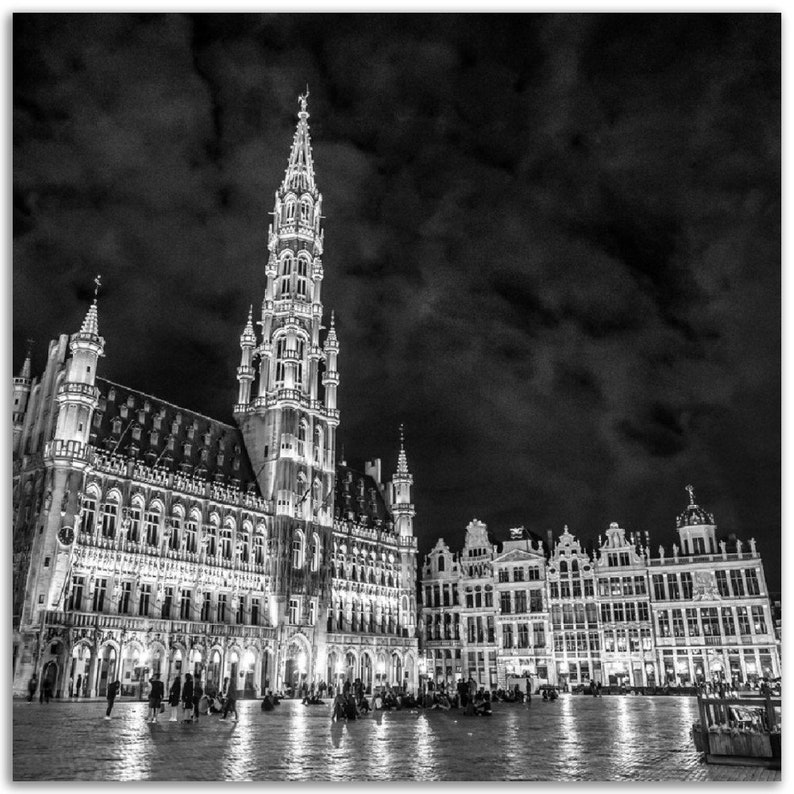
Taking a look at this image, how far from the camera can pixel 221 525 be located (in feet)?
192

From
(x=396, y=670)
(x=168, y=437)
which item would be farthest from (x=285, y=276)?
(x=396, y=670)

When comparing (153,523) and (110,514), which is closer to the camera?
(110,514)

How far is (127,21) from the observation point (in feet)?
55.4

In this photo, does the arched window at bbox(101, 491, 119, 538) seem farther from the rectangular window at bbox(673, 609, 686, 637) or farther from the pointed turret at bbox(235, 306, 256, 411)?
the rectangular window at bbox(673, 609, 686, 637)

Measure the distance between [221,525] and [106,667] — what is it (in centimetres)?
1414

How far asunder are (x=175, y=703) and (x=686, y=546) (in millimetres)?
63057

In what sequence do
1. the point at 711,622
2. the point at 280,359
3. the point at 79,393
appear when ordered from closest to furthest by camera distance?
the point at 79,393 < the point at 280,359 < the point at 711,622

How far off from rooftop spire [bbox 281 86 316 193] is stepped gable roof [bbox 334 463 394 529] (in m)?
31.9

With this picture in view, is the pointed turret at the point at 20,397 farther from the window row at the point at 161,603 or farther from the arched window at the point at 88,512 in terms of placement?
the window row at the point at 161,603

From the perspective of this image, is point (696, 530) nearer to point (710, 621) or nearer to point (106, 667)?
point (710, 621)

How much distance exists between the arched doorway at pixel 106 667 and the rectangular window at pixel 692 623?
53.1 metres

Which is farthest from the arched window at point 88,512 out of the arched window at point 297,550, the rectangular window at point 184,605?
the arched window at point 297,550

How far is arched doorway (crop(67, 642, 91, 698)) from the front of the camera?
45.0m

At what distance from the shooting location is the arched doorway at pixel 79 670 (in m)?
45.0
